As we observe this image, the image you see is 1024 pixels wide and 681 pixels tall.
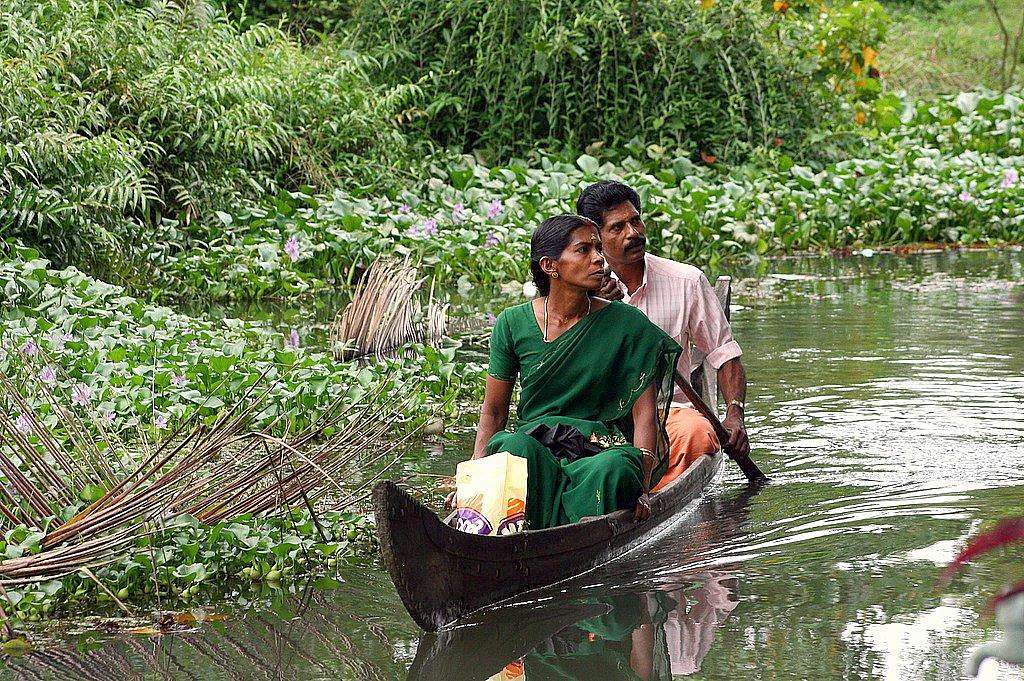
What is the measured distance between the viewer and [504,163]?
1490 centimetres

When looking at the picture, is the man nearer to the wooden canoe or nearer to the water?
the water

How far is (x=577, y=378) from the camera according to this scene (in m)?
4.71

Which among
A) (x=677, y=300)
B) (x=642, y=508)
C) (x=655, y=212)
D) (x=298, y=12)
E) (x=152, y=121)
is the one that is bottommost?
(x=642, y=508)

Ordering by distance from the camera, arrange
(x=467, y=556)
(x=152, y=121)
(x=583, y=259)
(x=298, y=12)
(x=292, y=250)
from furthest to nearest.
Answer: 1. (x=298, y=12)
2. (x=152, y=121)
3. (x=292, y=250)
4. (x=583, y=259)
5. (x=467, y=556)

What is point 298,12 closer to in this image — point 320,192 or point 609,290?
point 320,192

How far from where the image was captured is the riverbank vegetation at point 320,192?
4.64m

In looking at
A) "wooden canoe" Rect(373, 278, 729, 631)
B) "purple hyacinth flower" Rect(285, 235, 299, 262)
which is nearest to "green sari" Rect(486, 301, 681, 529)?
"wooden canoe" Rect(373, 278, 729, 631)

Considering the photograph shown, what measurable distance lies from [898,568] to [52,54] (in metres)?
8.05

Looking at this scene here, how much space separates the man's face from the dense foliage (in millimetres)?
5083

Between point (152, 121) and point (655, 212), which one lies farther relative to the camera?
point (655, 212)

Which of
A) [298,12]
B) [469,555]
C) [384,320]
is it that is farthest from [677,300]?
[298,12]

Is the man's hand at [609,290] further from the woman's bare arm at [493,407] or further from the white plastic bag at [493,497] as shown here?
the white plastic bag at [493,497]

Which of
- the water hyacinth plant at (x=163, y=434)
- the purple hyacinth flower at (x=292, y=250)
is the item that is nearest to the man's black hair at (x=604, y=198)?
the water hyacinth plant at (x=163, y=434)

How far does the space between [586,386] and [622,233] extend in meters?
0.76
